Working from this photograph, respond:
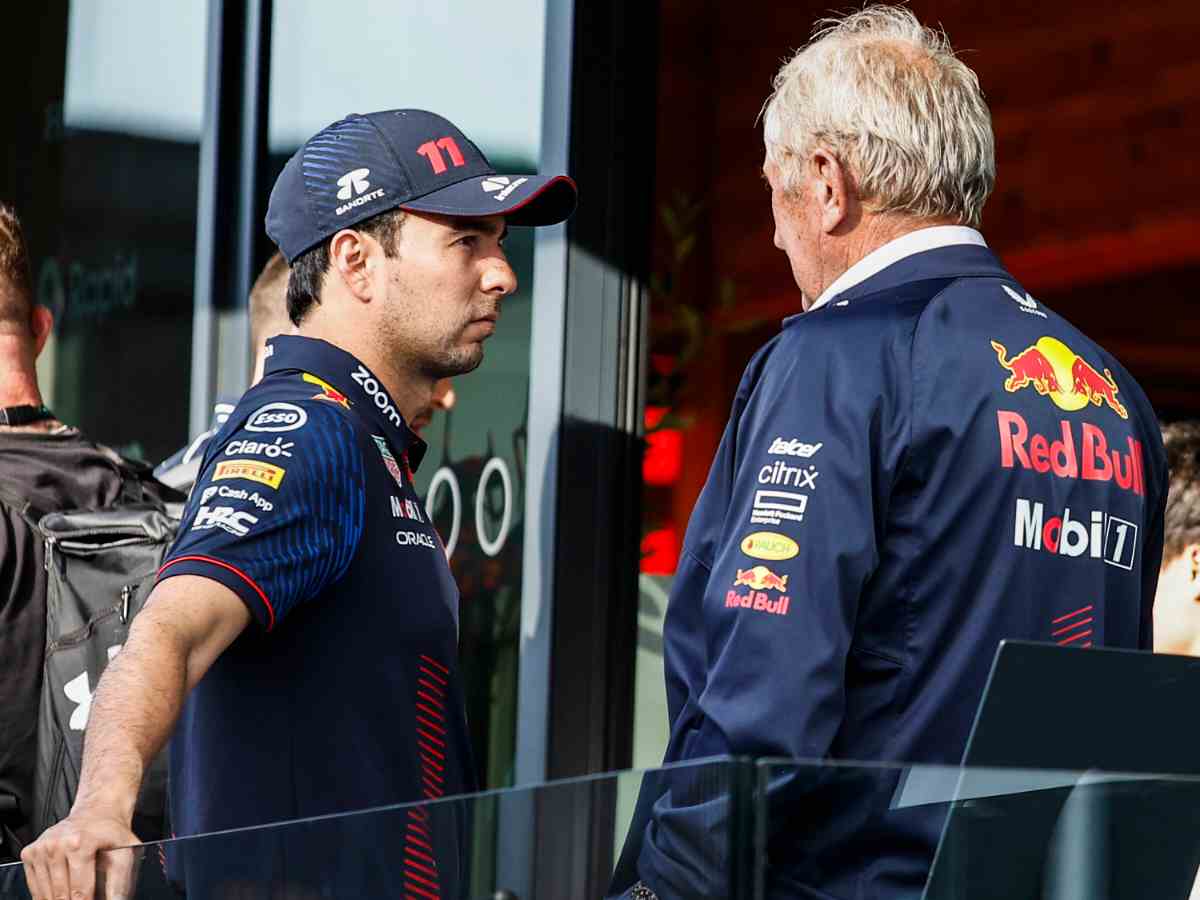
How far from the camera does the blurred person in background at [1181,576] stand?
9.00 feet

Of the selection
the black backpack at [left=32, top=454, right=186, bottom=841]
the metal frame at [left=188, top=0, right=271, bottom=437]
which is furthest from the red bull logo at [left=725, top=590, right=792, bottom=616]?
the metal frame at [left=188, top=0, right=271, bottom=437]

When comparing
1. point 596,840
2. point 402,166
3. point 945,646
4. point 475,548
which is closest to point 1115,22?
point 475,548

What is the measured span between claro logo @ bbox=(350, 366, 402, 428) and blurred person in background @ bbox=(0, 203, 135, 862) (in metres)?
0.68

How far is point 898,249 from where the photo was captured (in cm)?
196

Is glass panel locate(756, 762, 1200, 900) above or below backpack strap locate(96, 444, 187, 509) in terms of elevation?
below

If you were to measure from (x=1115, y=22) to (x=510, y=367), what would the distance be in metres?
2.73

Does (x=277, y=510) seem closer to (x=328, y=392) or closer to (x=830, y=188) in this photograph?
(x=328, y=392)

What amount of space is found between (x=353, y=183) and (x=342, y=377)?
266 mm

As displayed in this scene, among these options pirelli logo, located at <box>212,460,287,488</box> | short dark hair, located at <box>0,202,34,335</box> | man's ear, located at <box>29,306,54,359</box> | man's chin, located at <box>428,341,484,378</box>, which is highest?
short dark hair, located at <box>0,202,34,335</box>

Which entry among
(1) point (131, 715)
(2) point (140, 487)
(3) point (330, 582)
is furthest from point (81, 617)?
(1) point (131, 715)

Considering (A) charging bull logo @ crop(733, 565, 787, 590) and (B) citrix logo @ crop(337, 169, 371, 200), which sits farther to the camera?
(B) citrix logo @ crop(337, 169, 371, 200)

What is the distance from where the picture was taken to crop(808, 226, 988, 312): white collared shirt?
77.2 inches

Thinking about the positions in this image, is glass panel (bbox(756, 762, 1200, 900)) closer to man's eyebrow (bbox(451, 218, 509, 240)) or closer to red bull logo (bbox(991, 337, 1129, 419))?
red bull logo (bbox(991, 337, 1129, 419))

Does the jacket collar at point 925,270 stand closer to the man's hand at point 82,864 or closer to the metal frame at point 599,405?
Result: the man's hand at point 82,864
